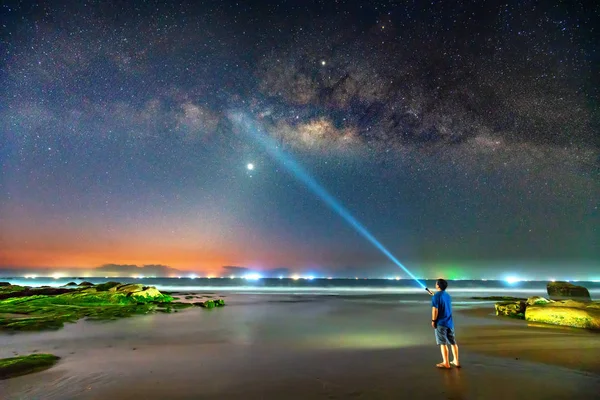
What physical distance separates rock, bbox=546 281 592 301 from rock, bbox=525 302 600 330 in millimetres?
35017

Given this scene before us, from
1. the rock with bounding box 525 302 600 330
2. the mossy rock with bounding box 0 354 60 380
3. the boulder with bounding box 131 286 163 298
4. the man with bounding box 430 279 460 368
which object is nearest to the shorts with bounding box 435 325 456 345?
the man with bounding box 430 279 460 368

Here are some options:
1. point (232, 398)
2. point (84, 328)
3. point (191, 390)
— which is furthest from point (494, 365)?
point (84, 328)

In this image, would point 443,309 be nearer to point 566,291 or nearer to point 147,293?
point 147,293

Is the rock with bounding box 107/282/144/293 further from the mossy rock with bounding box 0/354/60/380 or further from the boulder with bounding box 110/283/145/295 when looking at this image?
the mossy rock with bounding box 0/354/60/380

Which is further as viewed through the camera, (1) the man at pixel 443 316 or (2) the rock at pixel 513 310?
(2) the rock at pixel 513 310

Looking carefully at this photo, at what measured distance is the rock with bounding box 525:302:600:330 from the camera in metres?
19.1

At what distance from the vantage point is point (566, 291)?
175 ft

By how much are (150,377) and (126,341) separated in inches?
272

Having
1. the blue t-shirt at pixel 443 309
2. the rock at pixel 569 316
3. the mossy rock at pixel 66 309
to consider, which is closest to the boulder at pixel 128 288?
the mossy rock at pixel 66 309

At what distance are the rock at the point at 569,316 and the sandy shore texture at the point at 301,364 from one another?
1.24 m

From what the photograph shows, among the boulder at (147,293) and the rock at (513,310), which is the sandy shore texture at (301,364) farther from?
the boulder at (147,293)

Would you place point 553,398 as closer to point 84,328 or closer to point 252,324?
point 252,324

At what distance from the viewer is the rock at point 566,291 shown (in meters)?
51.2

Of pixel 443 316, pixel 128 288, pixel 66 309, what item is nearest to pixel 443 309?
pixel 443 316
